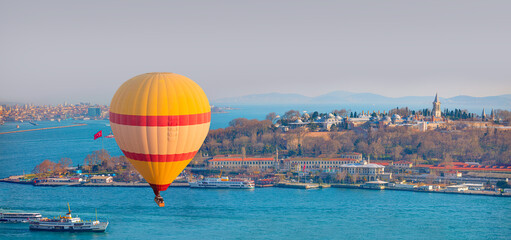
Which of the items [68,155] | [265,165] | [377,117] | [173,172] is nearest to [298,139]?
[265,165]

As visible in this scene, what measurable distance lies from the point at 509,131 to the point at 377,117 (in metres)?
8.96

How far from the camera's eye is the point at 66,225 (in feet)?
60.7

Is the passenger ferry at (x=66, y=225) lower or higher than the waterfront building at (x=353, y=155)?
lower

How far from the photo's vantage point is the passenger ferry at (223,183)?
85.5ft

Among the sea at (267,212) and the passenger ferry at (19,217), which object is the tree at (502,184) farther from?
the passenger ferry at (19,217)

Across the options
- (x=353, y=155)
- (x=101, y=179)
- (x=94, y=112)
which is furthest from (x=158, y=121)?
(x=94, y=112)

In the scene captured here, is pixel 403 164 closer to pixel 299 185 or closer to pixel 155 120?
pixel 299 185

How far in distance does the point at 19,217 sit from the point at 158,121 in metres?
11.0

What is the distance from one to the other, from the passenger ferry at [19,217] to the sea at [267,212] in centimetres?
26

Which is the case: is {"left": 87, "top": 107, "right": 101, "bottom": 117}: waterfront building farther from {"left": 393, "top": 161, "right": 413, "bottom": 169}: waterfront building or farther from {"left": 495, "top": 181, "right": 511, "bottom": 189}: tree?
{"left": 495, "top": 181, "right": 511, "bottom": 189}: tree

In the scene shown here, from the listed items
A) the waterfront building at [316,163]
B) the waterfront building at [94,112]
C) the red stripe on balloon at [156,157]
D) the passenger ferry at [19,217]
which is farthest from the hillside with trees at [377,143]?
the waterfront building at [94,112]

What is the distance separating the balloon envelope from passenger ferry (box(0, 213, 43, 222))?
10.1 m

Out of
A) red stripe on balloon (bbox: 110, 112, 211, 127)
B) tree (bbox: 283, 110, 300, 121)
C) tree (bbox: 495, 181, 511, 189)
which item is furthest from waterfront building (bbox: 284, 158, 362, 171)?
red stripe on balloon (bbox: 110, 112, 211, 127)

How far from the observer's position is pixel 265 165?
99.1 feet
